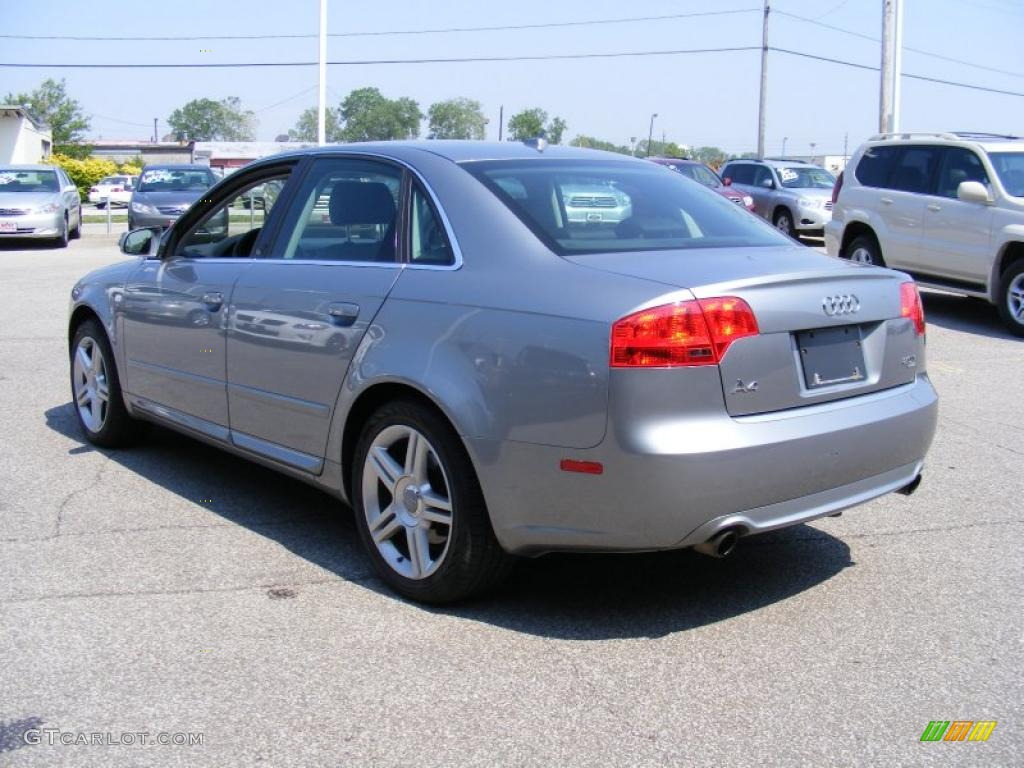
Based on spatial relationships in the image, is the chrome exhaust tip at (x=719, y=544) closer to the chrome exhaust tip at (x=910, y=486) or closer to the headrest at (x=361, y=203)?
the chrome exhaust tip at (x=910, y=486)

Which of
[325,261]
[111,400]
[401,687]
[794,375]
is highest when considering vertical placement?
[325,261]

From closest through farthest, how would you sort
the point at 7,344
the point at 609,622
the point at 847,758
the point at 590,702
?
the point at 847,758 → the point at 590,702 → the point at 609,622 → the point at 7,344

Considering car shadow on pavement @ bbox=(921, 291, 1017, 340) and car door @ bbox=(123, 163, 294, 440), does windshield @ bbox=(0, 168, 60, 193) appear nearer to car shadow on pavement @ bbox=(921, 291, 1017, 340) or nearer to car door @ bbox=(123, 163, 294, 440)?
car shadow on pavement @ bbox=(921, 291, 1017, 340)

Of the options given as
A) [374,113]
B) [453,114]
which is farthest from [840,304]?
[453,114]

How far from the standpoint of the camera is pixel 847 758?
307 centimetres

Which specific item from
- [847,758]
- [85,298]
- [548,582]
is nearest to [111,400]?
[85,298]

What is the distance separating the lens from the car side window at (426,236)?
423 cm

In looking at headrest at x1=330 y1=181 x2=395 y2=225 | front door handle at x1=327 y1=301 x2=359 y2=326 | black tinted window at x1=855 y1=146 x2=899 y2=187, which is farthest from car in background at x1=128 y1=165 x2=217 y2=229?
front door handle at x1=327 y1=301 x2=359 y2=326

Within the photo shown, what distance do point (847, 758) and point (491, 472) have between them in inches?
55.4

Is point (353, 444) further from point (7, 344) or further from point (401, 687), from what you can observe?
point (7, 344)

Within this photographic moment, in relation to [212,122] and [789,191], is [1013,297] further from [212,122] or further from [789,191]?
[212,122]

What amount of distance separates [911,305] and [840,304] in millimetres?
531

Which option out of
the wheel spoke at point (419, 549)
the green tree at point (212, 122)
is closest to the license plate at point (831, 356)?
the wheel spoke at point (419, 549)

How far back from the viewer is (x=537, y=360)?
368cm
